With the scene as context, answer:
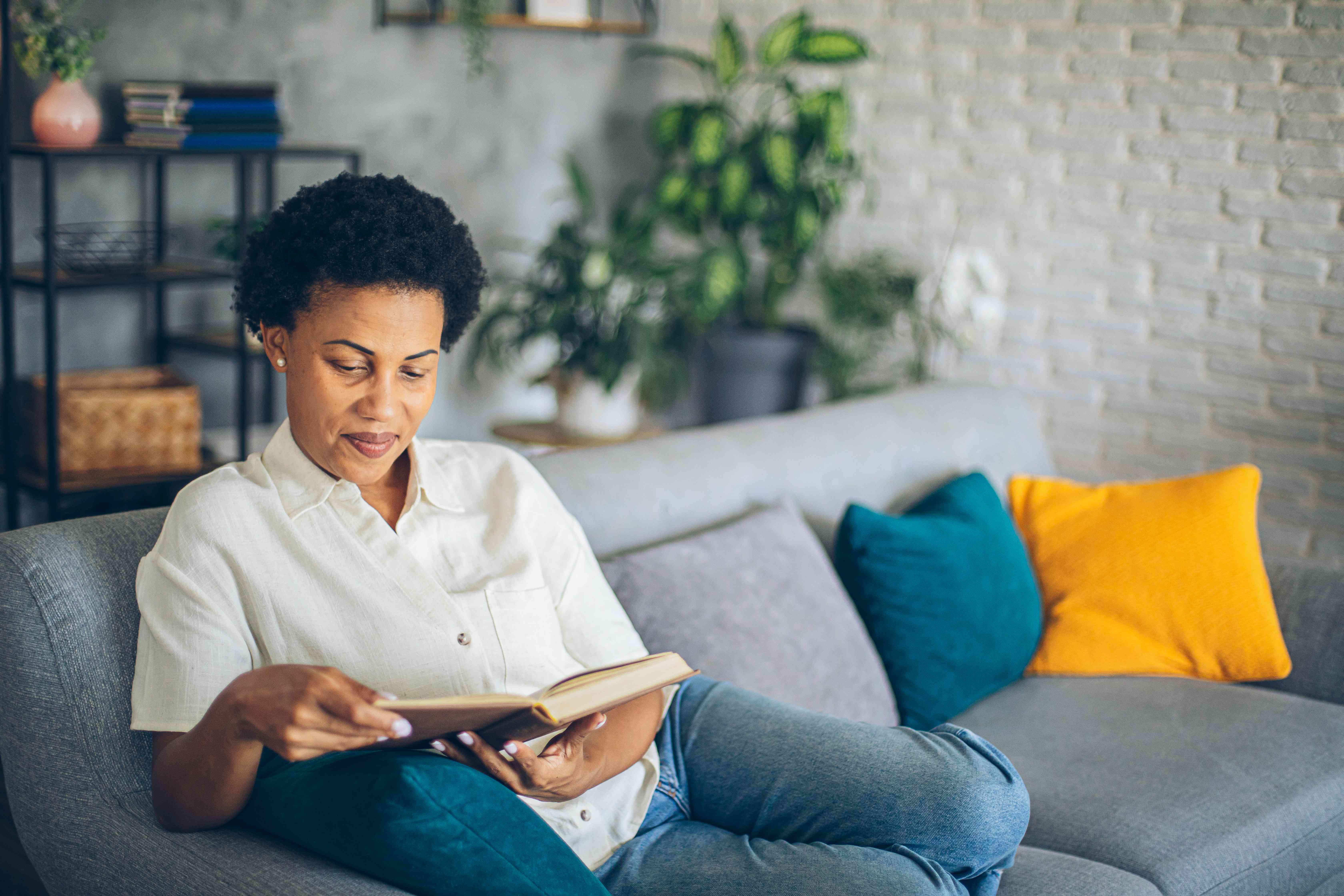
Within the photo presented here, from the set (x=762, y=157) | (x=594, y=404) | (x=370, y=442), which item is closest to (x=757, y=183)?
(x=762, y=157)

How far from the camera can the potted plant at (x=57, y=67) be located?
2.57 m

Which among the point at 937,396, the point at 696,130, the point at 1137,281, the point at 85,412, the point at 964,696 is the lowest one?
the point at 964,696

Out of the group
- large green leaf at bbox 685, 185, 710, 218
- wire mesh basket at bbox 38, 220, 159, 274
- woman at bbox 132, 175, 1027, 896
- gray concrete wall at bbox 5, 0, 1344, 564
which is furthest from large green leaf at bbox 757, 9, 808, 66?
woman at bbox 132, 175, 1027, 896

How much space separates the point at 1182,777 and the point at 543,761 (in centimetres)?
102

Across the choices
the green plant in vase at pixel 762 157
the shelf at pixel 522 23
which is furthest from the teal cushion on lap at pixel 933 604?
the shelf at pixel 522 23

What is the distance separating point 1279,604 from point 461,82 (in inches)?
108

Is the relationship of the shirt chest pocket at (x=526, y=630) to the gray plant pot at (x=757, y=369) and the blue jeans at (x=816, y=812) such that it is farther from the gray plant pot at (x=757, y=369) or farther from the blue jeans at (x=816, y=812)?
the gray plant pot at (x=757, y=369)

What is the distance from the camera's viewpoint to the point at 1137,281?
331 centimetres

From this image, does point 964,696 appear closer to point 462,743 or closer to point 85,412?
point 462,743

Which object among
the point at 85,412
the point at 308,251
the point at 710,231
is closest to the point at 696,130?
the point at 710,231

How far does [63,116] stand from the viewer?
263 cm

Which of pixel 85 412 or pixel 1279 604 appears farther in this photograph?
pixel 85 412

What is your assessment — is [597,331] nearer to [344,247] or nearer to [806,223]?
[806,223]

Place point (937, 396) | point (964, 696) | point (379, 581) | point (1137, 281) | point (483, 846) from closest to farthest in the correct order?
point (483, 846) < point (379, 581) < point (964, 696) < point (937, 396) < point (1137, 281)
